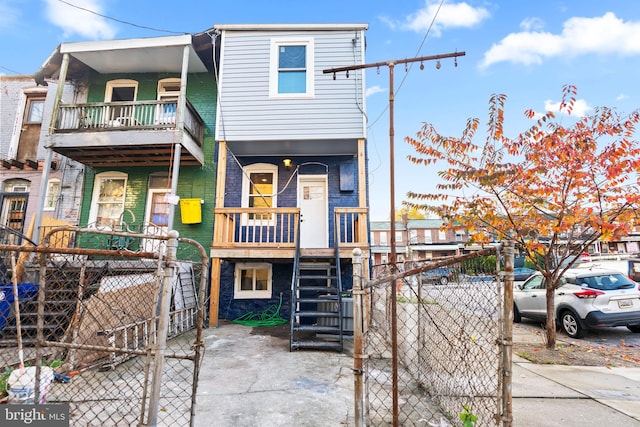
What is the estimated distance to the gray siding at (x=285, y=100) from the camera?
7.35 m

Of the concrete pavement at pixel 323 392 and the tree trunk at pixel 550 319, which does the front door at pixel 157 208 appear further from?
the tree trunk at pixel 550 319

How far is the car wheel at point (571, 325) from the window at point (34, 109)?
15.6 metres

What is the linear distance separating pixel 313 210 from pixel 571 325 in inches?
259

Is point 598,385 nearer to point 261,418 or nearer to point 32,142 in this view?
point 261,418

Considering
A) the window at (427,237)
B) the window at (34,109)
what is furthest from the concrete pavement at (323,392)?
the window at (427,237)

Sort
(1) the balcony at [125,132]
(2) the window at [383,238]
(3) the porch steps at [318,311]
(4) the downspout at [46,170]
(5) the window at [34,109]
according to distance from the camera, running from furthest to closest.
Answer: (2) the window at [383,238] → (5) the window at [34,109] → (1) the balcony at [125,132] → (4) the downspout at [46,170] → (3) the porch steps at [318,311]

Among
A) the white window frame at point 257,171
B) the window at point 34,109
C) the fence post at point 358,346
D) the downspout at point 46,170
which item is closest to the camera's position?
the fence post at point 358,346

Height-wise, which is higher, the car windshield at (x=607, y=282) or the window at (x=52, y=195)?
the window at (x=52, y=195)

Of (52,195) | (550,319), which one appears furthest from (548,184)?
(52,195)

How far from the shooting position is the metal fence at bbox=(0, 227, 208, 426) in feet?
6.91

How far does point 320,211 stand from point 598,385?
242 inches

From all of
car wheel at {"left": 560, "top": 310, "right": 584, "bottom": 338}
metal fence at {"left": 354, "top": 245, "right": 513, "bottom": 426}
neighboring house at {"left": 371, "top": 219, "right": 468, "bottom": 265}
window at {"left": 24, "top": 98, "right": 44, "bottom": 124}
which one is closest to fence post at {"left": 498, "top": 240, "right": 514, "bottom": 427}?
metal fence at {"left": 354, "top": 245, "right": 513, "bottom": 426}

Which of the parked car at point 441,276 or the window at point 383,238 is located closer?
Result: the parked car at point 441,276

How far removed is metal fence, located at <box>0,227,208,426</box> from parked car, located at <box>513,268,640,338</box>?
7.67 metres
